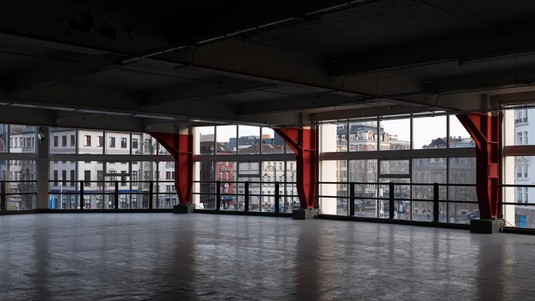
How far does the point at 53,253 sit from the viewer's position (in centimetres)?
1016

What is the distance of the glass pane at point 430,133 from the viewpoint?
1652 cm

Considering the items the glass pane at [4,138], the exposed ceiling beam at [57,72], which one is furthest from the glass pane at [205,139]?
the exposed ceiling beam at [57,72]

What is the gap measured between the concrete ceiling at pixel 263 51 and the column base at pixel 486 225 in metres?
3.05

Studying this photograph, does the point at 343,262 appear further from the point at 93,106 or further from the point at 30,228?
the point at 30,228

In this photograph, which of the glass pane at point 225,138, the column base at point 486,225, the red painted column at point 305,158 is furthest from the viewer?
the glass pane at point 225,138

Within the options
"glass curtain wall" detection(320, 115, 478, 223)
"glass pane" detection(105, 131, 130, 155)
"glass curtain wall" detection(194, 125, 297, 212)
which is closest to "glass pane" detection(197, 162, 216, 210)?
"glass curtain wall" detection(194, 125, 297, 212)

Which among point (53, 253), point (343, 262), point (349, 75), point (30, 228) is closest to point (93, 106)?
point (30, 228)

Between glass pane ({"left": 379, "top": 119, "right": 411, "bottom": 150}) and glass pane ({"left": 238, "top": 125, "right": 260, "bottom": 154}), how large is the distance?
16.6 ft

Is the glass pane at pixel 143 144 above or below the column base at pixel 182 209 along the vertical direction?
above

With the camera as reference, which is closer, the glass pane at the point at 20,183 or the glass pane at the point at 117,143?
the glass pane at the point at 20,183

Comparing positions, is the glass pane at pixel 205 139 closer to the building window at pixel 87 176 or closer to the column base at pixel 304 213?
the building window at pixel 87 176

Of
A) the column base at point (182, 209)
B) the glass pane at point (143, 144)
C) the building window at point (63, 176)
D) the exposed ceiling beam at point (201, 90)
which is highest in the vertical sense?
the exposed ceiling beam at point (201, 90)

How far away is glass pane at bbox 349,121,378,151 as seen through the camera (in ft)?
60.1

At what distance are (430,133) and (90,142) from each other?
41.9 ft
